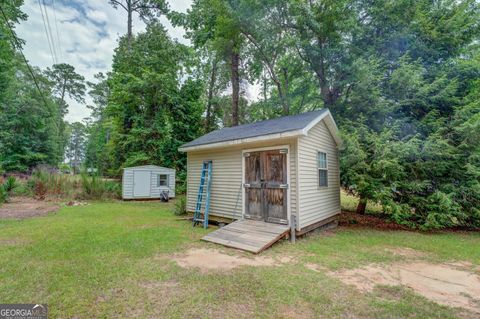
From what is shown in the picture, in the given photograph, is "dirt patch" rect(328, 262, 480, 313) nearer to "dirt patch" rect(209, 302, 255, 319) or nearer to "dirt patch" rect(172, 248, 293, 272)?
"dirt patch" rect(172, 248, 293, 272)

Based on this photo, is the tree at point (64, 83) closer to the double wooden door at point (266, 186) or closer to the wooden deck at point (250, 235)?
the double wooden door at point (266, 186)

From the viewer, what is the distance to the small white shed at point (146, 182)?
1255cm

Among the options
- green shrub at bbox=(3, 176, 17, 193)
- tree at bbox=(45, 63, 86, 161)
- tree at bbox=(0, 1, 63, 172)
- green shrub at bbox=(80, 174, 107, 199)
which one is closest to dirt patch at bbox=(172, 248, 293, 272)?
green shrub at bbox=(80, 174, 107, 199)

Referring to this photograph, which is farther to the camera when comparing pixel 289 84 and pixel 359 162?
pixel 289 84

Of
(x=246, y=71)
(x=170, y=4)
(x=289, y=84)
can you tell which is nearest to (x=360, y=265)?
(x=289, y=84)

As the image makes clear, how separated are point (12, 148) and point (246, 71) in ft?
70.2

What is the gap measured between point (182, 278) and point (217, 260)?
0.93 m

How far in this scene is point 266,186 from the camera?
19.7 feet

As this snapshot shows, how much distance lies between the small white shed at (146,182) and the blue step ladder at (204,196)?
261 inches

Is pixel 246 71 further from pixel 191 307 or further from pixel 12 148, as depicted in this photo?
pixel 12 148

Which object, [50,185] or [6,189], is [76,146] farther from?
[6,189]

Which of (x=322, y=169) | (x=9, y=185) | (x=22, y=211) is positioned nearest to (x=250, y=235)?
(x=322, y=169)

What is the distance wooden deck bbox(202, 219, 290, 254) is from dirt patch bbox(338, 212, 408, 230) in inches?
139

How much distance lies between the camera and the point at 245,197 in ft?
21.1
